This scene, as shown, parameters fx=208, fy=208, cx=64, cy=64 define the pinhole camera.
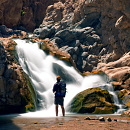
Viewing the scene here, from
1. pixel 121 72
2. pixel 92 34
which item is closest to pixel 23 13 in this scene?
pixel 92 34

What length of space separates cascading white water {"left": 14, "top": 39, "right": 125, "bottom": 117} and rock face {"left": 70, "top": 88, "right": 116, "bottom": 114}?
1073mm

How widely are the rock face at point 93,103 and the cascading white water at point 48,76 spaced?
1.07m

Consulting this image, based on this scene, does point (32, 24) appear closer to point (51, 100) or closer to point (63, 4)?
point (63, 4)

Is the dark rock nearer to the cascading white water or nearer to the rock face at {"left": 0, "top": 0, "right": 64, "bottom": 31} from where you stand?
the cascading white water

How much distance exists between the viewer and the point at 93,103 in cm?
1420

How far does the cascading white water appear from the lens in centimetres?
1631

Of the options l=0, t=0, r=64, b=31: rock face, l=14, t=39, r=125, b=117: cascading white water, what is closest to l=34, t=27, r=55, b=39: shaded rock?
l=0, t=0, r=64, b=31: rock face

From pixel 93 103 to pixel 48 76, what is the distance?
22.7ft

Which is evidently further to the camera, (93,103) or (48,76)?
(48,76)

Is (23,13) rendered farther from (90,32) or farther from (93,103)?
(93,103)

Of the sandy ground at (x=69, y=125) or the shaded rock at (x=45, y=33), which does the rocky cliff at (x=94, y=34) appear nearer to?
the shaded rock at (x=45, y=33)

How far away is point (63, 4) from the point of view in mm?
42562

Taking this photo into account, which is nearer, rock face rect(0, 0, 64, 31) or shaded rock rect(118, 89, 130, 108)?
shaded rock rect(118, 89, 130, 108)

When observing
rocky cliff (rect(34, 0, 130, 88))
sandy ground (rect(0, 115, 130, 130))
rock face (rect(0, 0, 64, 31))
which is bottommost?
sandy ground (rect(0, 115, 130, 130))
